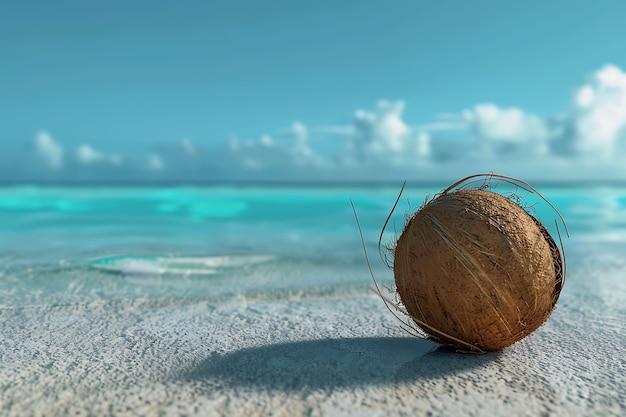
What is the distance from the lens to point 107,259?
7.41m

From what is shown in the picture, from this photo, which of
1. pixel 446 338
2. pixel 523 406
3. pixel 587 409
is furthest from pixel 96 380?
pixel 587 409

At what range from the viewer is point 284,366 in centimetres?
317

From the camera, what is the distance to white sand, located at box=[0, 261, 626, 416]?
2635 mm

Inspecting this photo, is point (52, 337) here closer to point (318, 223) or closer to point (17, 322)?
point (17, 322)

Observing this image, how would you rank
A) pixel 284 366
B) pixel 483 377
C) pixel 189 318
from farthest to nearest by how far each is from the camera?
1. pixel 189 318
2. pixel 284 366
3. pixel 483 377

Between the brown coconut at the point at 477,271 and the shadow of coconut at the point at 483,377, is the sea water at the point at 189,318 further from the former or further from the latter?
the brown coconut at the point at 477,271

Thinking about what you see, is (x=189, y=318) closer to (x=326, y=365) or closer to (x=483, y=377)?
(x=326, y=365)

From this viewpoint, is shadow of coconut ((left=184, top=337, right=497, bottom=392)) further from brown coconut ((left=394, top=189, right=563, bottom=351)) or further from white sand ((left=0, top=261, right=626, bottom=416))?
brown coconut ((left=394, top=189, right=563, bottom=351))

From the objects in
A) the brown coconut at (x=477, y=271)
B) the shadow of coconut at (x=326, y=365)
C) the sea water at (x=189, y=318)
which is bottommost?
the sea water at (x=189, y=318)

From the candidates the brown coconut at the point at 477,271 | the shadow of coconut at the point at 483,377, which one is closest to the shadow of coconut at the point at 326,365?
the shadow of coconut at the point at 483,377

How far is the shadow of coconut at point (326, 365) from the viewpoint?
291 centimetres

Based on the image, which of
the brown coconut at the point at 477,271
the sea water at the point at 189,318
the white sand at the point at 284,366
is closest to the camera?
the white sand at the point at 284,366

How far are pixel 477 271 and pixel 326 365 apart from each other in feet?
3.59

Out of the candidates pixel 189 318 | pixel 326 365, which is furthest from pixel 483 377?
pixel 189 318
